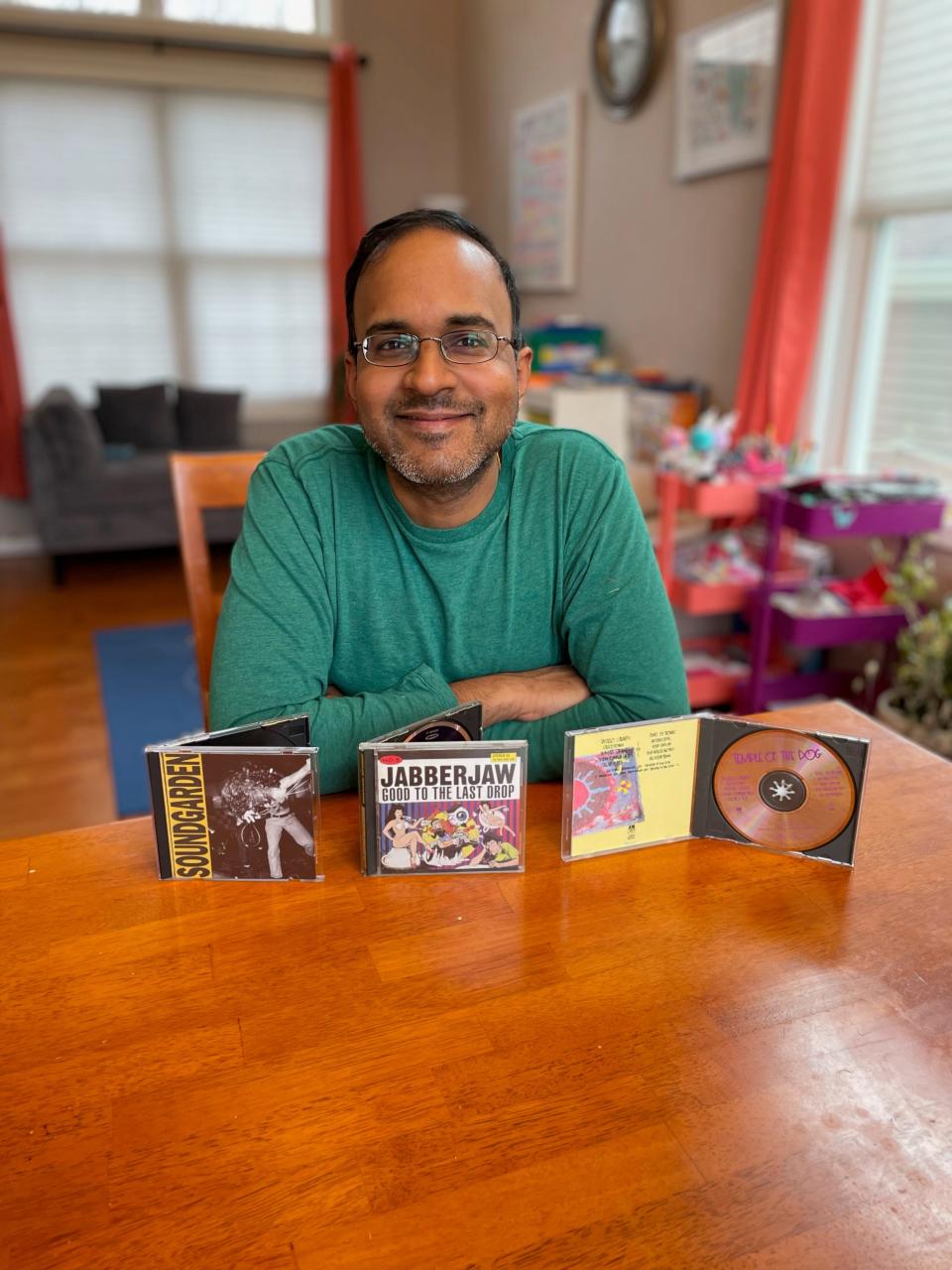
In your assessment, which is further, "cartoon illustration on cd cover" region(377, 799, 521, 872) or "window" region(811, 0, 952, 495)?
"window" region(811, 0, 952, 495)

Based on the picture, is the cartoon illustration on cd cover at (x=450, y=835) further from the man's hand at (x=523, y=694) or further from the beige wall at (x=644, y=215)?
the beige wall at (x=644, y=215)

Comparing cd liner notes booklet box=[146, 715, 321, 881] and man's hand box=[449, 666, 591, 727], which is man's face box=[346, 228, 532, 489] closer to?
man's hand box=[449, 666, 591, 727]

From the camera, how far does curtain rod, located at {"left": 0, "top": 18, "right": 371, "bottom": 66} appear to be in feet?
15.2

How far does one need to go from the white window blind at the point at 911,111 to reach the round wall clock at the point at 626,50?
1061 mm

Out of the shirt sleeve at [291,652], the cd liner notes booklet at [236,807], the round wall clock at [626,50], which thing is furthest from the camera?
the round wall clock at [626,50]

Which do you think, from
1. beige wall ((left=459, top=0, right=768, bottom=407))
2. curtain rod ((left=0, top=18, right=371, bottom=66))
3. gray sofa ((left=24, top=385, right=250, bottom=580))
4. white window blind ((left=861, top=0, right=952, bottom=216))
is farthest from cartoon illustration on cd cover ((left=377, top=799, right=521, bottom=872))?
curtain rod ((left=0, top=18, right=371, bottom=66))

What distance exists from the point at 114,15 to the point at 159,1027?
5571 mm

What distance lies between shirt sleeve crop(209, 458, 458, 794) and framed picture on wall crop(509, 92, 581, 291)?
367 centimetres

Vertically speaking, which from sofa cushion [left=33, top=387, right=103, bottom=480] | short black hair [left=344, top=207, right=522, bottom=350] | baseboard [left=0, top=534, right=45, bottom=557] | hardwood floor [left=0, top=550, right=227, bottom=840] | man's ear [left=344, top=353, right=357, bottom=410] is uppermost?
short black hair [left=344, top=207, right=522, bottom=350]

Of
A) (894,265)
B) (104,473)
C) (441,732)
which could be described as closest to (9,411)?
(104,473)

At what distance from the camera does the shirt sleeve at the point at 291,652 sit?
1.01 metres

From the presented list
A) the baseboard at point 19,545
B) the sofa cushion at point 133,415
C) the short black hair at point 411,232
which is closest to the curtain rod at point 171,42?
the sofa cushion at point 133,415

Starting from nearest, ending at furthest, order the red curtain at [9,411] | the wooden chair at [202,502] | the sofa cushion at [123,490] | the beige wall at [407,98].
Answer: the wooden chair at [202,502]
the sofa cushion at [123,490]
the red curtain at [9,411]
the beige wall at [407,98]

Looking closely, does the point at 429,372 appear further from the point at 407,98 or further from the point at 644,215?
the point at 407,98
